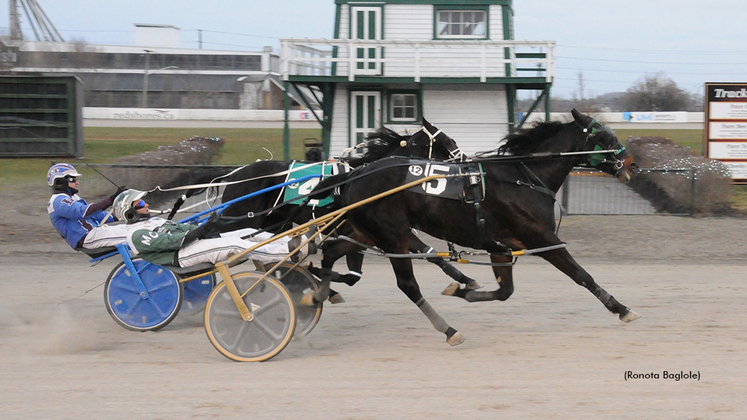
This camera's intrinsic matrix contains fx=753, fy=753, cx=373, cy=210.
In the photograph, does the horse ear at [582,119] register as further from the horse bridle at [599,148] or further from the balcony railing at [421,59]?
the balcony railing at [421,59]

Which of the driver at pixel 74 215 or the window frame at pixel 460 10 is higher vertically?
the window frame at pixel 460 10

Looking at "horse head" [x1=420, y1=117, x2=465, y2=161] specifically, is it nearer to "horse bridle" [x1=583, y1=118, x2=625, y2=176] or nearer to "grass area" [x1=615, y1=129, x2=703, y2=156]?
"horse bridle" [x1=583, y1=118, x2=625, y2=176]

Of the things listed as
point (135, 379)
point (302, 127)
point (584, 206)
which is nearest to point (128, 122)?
point (302, 127)

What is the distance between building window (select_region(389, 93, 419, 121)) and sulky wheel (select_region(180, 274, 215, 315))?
517 inches

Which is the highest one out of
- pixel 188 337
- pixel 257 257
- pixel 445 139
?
pixel 445 139

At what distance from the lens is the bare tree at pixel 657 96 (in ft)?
134

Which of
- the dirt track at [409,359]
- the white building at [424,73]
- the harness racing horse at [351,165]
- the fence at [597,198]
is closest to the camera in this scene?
the dirt track at [409,359]

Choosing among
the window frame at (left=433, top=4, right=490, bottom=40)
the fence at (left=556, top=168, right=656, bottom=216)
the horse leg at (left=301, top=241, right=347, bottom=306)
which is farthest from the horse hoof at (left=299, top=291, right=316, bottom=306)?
the window frame at (left=433, top=4, right=490, bottom=40)

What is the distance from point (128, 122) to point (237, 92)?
53.0 ft

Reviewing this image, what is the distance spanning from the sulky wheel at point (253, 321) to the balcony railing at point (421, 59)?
1267 cm

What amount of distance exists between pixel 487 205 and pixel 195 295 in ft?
8.96

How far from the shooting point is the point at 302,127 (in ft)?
107

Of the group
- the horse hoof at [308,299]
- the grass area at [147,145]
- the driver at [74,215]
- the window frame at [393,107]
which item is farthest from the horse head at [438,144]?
the window frame at [393,107]

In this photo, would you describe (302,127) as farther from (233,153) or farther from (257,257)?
(257,257)
